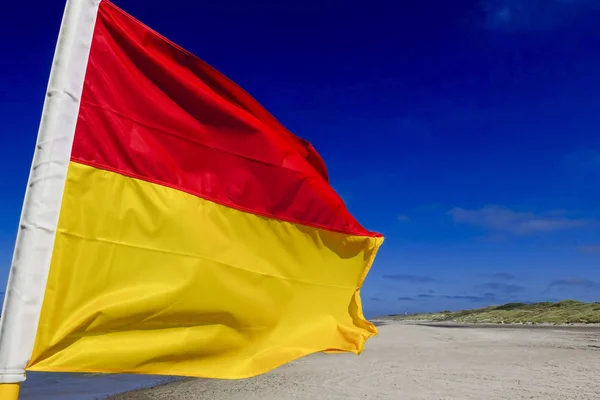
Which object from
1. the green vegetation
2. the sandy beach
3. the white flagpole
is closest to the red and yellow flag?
the white flagpole

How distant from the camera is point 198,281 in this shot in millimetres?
4277

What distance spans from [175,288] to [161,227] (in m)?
0.49

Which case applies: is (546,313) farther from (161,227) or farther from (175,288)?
(161,227)

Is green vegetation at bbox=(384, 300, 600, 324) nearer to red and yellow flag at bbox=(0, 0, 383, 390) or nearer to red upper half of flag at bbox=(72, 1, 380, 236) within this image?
red and yellow flag at bbox=(0, 0, 383, 390)

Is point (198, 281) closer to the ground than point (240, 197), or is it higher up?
closer to the ground

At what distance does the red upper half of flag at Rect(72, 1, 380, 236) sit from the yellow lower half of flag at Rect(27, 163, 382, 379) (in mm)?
163

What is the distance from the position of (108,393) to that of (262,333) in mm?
12995

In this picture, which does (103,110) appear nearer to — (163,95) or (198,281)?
(163,95)

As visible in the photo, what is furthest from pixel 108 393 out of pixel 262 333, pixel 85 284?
pixel 85 284

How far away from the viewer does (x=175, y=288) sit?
4129 millimetres

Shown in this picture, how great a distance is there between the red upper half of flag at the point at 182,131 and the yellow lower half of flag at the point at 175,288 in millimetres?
163

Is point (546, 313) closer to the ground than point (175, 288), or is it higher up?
higher up

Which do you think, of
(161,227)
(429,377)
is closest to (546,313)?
(429,377)

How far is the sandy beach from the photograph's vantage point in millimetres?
13461
